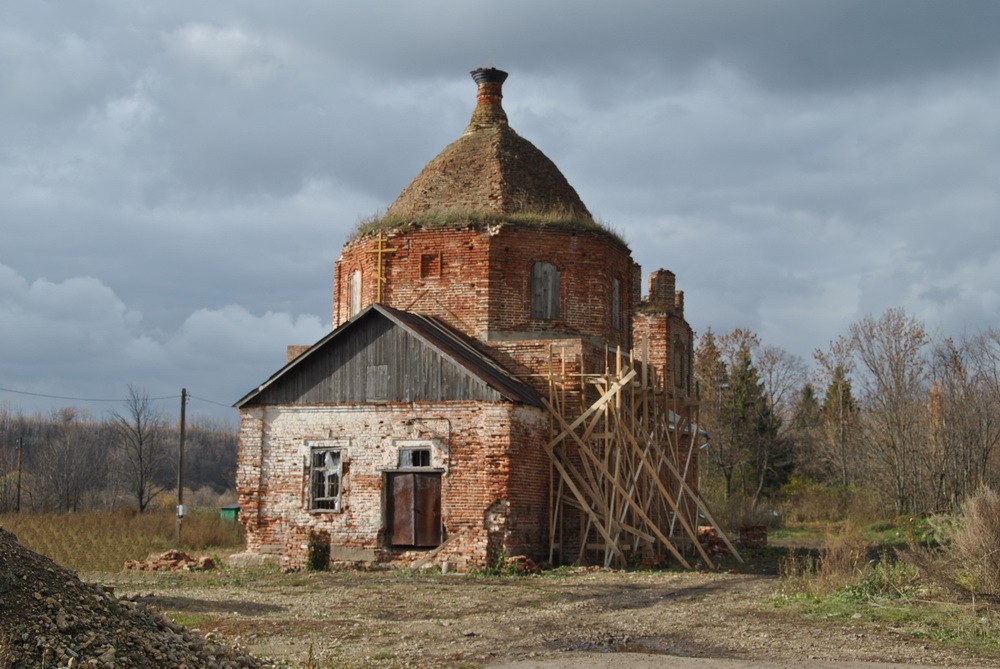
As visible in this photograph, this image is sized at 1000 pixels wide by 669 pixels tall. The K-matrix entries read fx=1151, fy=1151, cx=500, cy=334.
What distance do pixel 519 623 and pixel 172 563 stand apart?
10646 millimetres

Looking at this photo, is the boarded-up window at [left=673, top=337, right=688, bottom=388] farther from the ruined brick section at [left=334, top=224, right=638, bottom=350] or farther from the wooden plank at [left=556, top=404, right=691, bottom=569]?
the wooden plank at [left=556, top=404, right=691, bottom=569]

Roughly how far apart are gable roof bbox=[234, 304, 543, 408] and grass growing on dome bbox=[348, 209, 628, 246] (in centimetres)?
289

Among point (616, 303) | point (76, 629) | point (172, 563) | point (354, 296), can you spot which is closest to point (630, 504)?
point (616, 303)

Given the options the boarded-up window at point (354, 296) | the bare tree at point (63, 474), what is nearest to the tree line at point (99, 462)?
the bare tree at point (63, 474)

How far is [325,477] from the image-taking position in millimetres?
23531

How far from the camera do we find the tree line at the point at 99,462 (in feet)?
173

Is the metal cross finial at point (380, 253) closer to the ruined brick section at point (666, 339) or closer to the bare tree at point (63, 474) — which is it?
the ruined brick section at point (666, 339)

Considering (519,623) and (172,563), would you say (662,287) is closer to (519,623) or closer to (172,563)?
(172,563)

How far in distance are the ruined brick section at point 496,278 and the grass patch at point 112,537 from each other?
803 cm

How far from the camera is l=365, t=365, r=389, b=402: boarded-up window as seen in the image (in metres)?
23.3

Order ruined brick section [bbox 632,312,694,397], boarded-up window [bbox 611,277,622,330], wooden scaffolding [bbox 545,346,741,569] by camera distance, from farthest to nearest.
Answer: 1. ruined brick section [bbox 632,312,694,397]
2. boarded-up window [bbox 611,277,622,330]
3. wooden scaffolding [bbox 545,346,741,569]

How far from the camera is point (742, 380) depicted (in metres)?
54.7

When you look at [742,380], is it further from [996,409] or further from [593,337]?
[593,337]

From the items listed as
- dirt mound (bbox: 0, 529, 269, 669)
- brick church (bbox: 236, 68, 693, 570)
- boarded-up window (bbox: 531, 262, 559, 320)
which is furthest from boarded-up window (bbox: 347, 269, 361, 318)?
dirt mound (bbox: 0, 529, 269, 669)
